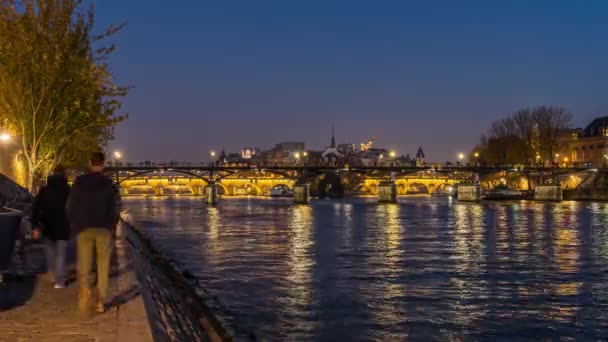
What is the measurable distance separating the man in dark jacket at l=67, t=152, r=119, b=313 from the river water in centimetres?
526

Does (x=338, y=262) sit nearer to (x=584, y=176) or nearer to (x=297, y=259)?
(x=297, y=259)

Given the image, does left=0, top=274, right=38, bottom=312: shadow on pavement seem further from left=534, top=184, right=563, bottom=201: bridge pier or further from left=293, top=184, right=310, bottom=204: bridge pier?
left=534, top=184, right=563, bottom=201: bridge pier

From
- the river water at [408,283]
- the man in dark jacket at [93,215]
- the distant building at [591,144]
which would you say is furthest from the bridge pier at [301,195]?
the man in dark jacket at [93,215]

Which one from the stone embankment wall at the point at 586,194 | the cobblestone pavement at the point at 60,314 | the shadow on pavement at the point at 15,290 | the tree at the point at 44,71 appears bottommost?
the stone embankment wall at the point at 586,194

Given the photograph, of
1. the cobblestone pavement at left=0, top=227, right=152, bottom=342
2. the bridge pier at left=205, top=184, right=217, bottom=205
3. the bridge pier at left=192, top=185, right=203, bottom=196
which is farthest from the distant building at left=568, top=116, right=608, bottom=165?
the cobblestone pavement at left=0, top=227, right=152, bottom=342

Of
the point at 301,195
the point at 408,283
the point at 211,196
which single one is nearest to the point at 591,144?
the point at 301,195

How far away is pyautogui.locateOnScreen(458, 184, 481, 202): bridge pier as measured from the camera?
11470cm

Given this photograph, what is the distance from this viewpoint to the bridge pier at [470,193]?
114700 mm

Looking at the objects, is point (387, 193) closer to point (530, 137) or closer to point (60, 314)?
point (530, 137)

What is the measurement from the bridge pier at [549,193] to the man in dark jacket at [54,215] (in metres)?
104

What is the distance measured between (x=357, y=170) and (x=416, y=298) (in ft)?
306

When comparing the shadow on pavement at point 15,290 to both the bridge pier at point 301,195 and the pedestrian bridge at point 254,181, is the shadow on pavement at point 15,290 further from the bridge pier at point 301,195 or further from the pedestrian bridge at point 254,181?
the pedestrian bridge at point 254,181

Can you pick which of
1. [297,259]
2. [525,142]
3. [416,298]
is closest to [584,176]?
[525,142]

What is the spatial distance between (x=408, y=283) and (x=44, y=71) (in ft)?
54.9
